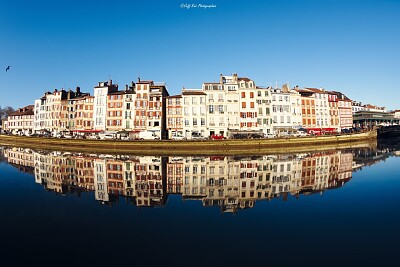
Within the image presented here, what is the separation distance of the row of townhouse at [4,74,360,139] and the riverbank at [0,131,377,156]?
36.8ft

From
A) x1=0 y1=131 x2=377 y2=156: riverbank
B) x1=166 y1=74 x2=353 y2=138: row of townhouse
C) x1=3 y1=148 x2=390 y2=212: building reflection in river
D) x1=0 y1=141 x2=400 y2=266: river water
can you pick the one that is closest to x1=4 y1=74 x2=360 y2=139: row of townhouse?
x1=166 y1=74 x2=353 y2=138: row of townhouse

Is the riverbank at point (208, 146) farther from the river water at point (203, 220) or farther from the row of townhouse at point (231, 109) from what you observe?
the river water at point (203, 220)

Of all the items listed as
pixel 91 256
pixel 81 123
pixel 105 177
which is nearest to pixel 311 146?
pixel 105 177

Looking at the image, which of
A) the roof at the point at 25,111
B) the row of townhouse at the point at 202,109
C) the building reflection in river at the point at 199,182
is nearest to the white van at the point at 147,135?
the row of townhouse at the point at 202,109

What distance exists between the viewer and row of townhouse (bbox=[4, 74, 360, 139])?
66812 millimetres

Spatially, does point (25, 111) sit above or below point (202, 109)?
above

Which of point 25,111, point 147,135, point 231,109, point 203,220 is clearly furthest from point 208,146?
point 25,111

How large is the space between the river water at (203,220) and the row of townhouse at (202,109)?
136ft

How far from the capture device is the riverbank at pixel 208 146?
171 feet

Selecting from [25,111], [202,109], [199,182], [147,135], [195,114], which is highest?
[25,111]

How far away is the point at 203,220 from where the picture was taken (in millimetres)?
13828

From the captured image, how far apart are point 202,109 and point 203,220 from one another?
54.1 metres

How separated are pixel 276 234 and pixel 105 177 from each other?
20682mm

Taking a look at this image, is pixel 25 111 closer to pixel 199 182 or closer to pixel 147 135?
pixel 147 135
